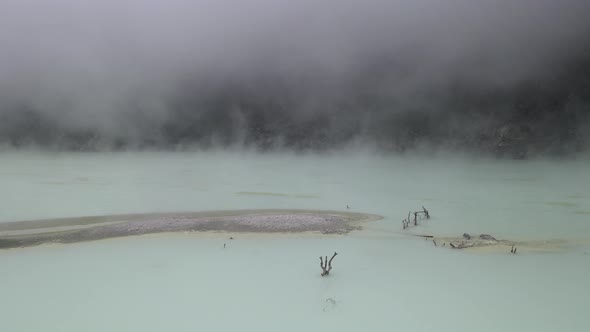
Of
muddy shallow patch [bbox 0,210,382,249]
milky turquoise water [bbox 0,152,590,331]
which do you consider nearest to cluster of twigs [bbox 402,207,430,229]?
milky turquoise water [bbox 0,152,590,331]

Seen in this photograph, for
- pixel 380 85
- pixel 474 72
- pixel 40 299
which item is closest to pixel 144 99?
pixel 380 85

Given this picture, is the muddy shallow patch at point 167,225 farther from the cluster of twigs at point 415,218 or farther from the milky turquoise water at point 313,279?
the cluster of twigs at point 415,218

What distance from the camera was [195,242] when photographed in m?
9.07

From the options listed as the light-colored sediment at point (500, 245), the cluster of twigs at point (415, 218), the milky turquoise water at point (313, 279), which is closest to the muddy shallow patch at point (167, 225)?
the milky turquoise water at point (313, 279)

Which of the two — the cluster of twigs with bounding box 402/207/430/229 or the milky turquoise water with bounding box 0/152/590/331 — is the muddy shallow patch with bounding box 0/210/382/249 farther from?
the cluster of twigs with bounding box 402/207/430/229

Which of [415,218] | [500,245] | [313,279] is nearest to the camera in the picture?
[313,279]

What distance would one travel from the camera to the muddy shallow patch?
9.87 metres

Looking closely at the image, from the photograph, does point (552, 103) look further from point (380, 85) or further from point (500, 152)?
point (380, 85)

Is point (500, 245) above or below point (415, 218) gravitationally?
below

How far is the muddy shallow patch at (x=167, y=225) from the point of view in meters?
9.87

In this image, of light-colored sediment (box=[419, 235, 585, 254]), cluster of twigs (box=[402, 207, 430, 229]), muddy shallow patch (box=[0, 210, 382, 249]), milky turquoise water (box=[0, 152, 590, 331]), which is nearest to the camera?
milky turquoise water (box=[0, 152, 590, 331])

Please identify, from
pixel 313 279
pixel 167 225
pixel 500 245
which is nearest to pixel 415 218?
pixel 500 245

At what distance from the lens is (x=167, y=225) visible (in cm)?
1057

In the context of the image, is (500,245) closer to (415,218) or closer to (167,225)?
(415,218)
